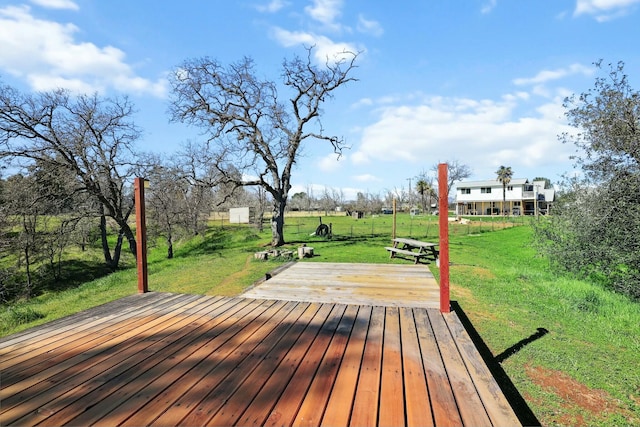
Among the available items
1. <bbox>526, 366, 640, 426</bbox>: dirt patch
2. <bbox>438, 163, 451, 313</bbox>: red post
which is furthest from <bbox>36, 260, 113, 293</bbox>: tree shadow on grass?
<bbox>526, 366, 640, 426</bbox>: dirt patch

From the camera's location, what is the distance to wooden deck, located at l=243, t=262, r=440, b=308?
184 inches

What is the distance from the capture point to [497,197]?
4172 cm

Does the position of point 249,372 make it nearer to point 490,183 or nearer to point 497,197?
point 497,197

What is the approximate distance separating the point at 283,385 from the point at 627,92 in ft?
28.6

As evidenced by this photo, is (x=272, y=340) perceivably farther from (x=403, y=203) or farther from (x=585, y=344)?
(x=403, y=203)

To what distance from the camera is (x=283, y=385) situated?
198cm

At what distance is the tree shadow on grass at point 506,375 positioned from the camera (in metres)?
2.86

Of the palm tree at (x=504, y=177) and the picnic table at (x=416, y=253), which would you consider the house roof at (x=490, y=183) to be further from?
the picnic table at (x=416, y=253)

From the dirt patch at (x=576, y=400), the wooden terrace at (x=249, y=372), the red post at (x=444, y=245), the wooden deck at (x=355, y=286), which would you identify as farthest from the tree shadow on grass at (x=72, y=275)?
the dirt patch at (x=576, y=400)

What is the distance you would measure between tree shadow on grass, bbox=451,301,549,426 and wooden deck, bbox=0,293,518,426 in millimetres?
Answer: 844

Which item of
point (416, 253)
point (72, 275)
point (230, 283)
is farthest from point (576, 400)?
point (72, 275)

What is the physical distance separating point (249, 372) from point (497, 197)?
151 ft

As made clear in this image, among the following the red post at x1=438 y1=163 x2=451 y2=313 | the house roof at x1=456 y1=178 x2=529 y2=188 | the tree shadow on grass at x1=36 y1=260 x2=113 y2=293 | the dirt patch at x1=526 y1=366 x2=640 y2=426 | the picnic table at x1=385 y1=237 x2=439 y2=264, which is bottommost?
the tree shadow on grass at x1=36 y1=260 x2=113 y2=293

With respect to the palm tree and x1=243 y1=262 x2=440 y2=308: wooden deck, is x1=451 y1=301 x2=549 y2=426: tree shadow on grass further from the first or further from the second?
the palm tree
